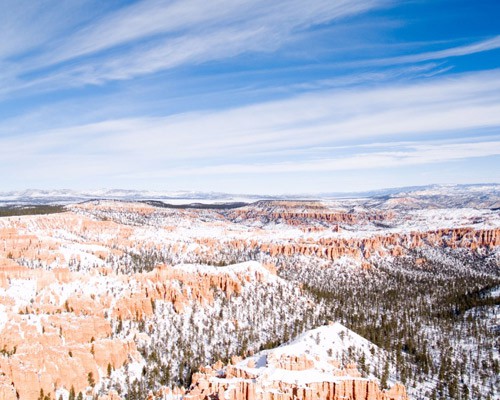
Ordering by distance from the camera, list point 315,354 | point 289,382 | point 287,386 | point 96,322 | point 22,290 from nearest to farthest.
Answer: point 287,386 < point 289,382 < point 315,354 < point 96,322 < point 22,290

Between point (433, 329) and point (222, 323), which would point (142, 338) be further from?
point (433, 329)

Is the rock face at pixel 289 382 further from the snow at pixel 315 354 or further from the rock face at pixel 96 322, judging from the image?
the rock face at pixel 96 322

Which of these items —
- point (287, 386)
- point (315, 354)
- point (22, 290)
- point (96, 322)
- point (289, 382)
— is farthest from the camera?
point (22, 290)

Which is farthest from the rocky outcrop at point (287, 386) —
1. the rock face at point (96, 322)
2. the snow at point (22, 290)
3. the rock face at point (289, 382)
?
the snow at point (22, 290)

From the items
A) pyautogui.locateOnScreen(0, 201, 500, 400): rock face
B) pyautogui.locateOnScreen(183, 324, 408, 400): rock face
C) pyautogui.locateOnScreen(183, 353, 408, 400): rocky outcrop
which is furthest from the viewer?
pyautogui.locateOnScreen(0, 201, 500, 400): rock face

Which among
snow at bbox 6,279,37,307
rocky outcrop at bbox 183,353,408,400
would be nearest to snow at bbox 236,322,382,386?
rocky outcrop at bbox 183,353,408,400

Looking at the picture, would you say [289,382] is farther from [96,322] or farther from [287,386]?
[96,322]

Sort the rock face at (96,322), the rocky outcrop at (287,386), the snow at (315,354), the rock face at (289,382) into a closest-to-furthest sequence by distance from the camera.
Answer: the rocky outcrop at (287,386) < the rock face at (289,382) < the rock face at (96,322) < the snow at (315,354)

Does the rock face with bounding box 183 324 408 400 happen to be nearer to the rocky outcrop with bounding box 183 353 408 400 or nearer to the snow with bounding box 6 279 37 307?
the rocky outcrop with bounding box 183 353 408 400

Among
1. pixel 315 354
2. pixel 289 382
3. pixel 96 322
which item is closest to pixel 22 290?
pixel 96 322

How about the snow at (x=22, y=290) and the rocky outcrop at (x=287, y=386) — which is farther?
the snow at (x=22, y=290)
